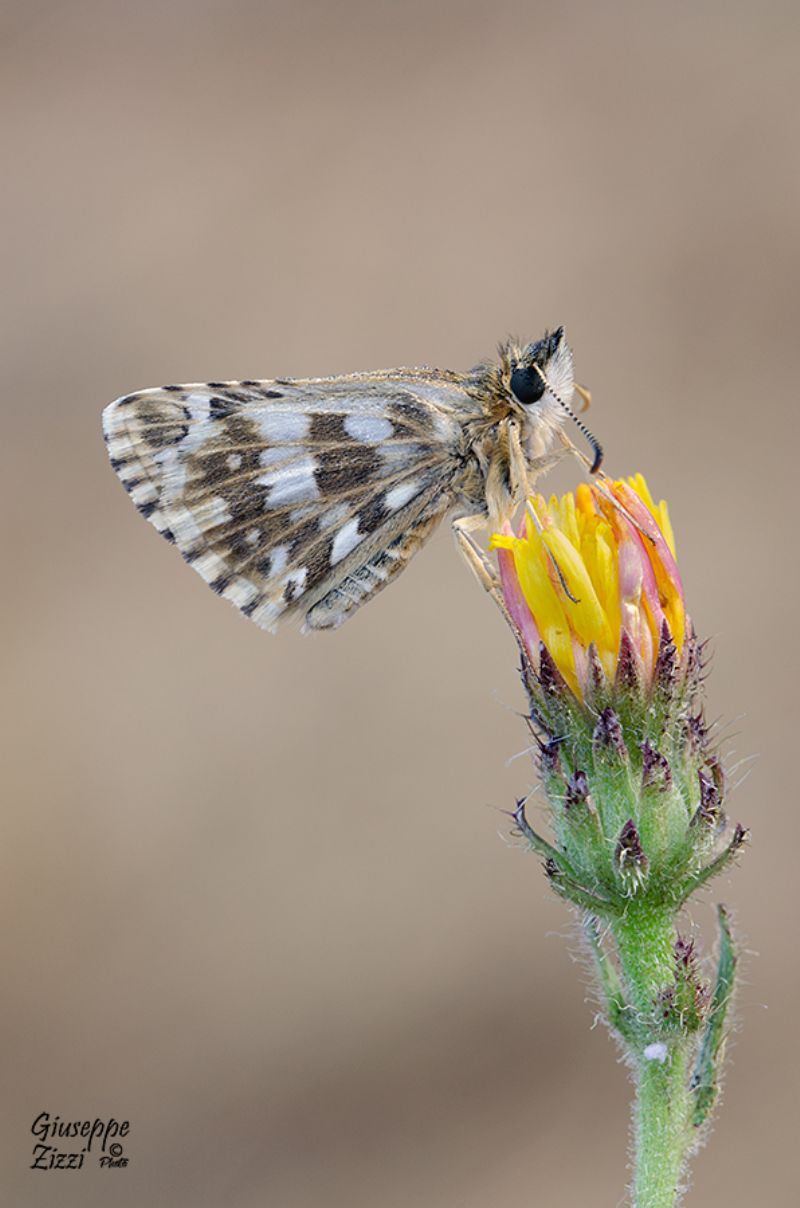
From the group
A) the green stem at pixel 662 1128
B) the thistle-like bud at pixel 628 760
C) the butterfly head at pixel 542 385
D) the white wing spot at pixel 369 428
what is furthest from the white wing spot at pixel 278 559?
the green stem at pixel 662 1128

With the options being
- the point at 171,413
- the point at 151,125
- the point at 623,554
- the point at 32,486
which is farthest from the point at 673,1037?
the point at 151,125

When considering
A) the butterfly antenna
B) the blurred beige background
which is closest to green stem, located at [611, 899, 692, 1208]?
the butterfly antenna

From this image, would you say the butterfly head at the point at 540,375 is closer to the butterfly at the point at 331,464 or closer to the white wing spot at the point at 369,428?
the butterfly at the point at 331,464

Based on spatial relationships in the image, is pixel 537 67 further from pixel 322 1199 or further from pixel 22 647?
pixel 322 1199

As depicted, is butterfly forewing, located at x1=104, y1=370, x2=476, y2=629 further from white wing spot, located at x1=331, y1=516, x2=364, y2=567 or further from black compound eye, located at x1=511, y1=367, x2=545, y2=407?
black compound eye, located at x1=511, y1=367, x2=545, y2=407

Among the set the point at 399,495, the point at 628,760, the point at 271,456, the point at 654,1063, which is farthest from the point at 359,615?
the point at 654,1063

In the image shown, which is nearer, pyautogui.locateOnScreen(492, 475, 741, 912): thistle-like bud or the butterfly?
pyautogui.locateOnScreen(492, 475, 741, 912): thistle-like bud
